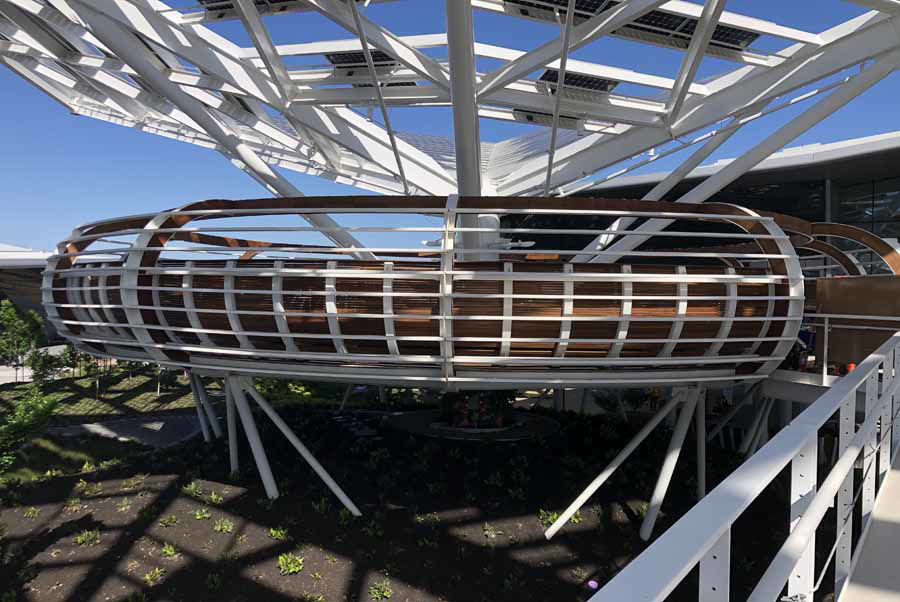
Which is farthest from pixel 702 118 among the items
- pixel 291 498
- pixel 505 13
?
pixel 291 498

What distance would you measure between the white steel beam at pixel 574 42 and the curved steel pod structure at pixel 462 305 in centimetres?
316

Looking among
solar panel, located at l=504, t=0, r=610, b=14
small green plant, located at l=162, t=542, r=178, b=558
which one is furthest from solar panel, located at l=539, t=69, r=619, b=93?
small green plant, located at l=162, t=542, r=178, b=558

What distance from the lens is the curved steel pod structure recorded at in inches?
222

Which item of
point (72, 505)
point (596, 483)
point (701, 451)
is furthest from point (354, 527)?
point (701, 451)

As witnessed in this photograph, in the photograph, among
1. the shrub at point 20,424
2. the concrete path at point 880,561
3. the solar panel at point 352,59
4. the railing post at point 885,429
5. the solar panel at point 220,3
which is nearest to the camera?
the concrete path at point 880,561

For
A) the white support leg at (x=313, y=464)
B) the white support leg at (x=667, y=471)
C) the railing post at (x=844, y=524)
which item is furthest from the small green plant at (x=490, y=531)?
the railing post at (x=844, y=524)

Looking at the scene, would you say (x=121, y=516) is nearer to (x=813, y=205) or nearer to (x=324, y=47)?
(x=324, y=47)

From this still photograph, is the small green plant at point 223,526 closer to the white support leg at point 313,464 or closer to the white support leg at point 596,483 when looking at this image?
the white support leg at point 313,464

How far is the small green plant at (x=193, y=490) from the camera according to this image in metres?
8.16

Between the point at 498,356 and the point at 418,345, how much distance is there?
89 centimetres

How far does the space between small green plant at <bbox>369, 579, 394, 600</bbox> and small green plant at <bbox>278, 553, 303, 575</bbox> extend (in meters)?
0.92

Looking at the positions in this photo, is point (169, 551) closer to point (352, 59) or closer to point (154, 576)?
point (154, 576)

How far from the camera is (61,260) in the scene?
306 inches

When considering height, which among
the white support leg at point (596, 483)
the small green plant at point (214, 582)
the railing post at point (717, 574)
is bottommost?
the small green plant at point (214, 582)
